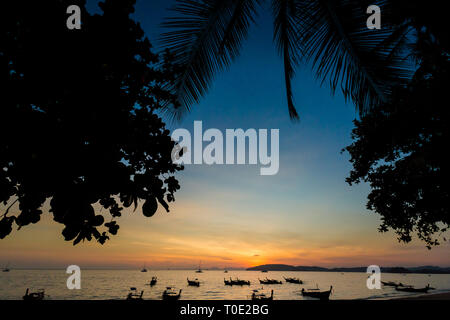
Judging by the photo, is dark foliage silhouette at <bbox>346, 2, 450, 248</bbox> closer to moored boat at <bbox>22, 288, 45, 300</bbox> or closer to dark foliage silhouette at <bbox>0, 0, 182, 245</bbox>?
dark foliage silhouette at <bbox>0, 0, 182, 245</bbox>

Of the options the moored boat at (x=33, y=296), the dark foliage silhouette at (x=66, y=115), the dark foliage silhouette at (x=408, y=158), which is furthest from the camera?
the moored boat at (x=33, y=296)

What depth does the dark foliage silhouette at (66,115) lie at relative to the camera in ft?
6.15

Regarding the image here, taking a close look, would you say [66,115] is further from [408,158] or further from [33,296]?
[33,296]

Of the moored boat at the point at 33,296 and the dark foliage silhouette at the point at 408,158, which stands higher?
the dark foliage silhouette at the point at 408,158

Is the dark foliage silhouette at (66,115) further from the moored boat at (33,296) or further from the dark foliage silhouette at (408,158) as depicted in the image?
the moored boat at (33,296)

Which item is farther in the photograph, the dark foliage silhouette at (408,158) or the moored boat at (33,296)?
the moored boat at (33,296)

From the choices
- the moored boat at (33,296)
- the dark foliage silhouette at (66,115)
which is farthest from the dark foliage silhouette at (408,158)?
the moored boat at (33,296)

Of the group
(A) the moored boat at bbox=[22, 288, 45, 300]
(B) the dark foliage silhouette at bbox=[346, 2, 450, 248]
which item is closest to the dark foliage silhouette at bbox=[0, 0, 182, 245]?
(B) the dark foliage silhouette at bbox=[346, 2, 450, 248]

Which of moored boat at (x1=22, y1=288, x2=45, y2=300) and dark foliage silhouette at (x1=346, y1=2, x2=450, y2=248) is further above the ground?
dark foliage silhouette at (x1=346, y1=2, x2=450, y2=248)

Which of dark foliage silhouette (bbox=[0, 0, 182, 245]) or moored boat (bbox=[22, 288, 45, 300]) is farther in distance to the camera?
moored boat (bbox=[22, 288, 45, 300])

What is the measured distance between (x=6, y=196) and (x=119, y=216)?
45.1 inches

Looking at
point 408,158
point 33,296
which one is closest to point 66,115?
point 408,158

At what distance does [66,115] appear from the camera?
81.6 inches

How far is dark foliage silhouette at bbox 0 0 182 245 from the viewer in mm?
1875
